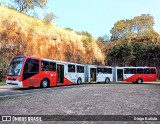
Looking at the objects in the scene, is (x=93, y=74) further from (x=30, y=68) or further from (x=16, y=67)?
(x=16, y=67)

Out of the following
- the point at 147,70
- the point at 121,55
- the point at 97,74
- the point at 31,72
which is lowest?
the point at 97,74

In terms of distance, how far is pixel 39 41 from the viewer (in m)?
Answer: 37.3

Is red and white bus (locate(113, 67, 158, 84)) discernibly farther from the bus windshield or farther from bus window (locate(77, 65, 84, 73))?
the bus windshield

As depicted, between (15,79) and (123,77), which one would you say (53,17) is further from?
(15,79)

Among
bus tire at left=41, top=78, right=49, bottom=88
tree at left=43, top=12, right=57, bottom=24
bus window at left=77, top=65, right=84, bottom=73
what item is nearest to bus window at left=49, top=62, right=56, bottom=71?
bus tire at left=41, top=78, right=49, bottom=88

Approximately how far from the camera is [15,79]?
64.4 ft

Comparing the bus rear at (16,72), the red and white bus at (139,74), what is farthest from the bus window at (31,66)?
the red and white bus at (139,74)

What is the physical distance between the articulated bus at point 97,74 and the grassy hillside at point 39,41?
821 cm

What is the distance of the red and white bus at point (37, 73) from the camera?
19.8 m

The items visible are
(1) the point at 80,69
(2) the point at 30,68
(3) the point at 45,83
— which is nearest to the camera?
(2) the point at 30,68

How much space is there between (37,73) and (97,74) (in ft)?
45.9

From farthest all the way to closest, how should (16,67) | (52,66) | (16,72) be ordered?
1. (52,66)
2. (16,67)
3. (16,72)

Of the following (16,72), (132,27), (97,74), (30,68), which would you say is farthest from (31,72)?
(132,27)

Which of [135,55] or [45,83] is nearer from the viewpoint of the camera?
[45,83]
